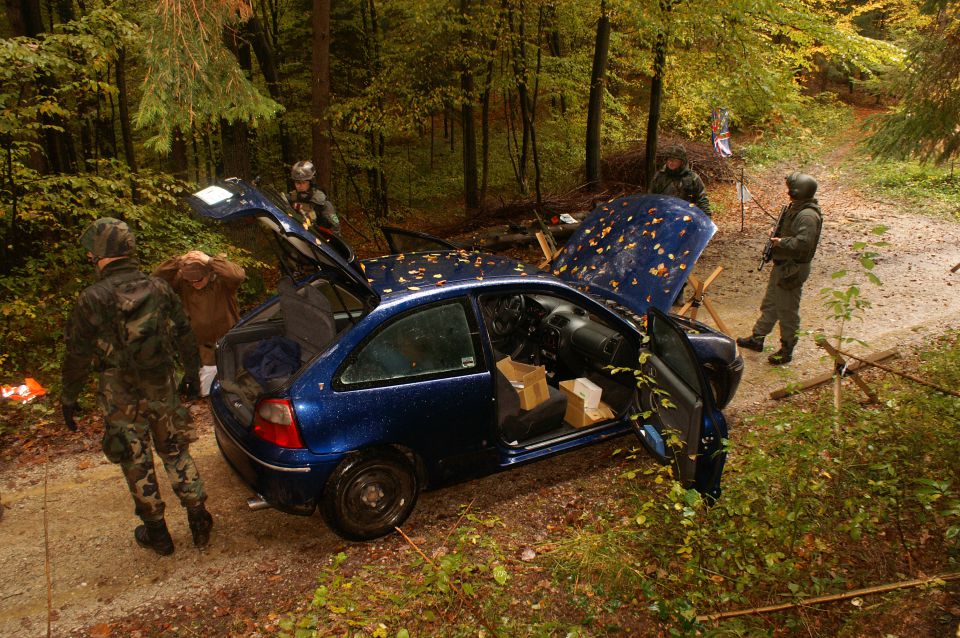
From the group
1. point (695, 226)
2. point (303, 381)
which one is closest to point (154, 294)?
point (303, 381)

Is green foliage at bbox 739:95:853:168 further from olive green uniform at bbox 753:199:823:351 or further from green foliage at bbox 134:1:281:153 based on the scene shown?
green foliage at bbox 134:1:281:153

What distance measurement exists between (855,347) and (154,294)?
7.68 meters

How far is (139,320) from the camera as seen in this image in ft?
12.7

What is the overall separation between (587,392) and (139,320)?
330 centimetres

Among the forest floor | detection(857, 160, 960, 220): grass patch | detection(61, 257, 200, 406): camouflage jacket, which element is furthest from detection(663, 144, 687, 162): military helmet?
detection(857, 160, 960, 220): grass patch

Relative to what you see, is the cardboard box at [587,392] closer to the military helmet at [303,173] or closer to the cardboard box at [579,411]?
the cardboard box at [579,411]

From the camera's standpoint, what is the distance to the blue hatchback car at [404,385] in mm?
3848

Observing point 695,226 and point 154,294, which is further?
point 695,226

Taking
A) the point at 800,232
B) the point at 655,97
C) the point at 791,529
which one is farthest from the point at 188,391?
the point at 655,97

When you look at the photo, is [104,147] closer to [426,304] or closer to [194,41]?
[194,41]

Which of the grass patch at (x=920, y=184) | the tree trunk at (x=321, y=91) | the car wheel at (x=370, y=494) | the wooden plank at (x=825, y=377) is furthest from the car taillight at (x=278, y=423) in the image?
the grass patch at (x=920, y=184)

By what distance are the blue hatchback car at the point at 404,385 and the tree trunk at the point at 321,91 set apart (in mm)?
5806

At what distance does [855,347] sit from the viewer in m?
7.55

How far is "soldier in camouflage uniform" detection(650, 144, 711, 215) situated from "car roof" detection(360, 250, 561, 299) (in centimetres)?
404
